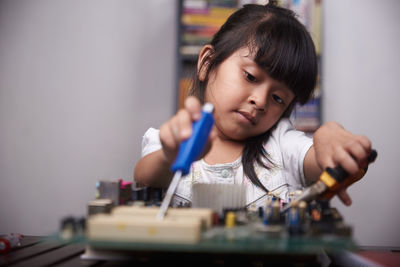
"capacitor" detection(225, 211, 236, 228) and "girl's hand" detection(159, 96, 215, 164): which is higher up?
"girl's hand" detection(159, 96, 215, 164)

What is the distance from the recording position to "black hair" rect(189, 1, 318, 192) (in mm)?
907

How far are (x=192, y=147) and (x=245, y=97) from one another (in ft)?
1.40

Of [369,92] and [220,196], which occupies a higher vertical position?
[369,92]

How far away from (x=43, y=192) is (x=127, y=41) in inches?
37.8

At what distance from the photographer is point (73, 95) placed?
6.68ft

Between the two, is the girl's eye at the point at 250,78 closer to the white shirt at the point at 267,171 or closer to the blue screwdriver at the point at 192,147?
the white shirt at the point at 267,171

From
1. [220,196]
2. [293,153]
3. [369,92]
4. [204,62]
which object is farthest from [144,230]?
[369,92]

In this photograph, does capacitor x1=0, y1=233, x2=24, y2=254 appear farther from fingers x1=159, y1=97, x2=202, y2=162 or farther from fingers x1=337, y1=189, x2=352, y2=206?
fingers x1=337, y1=189, x2=352, y2=206

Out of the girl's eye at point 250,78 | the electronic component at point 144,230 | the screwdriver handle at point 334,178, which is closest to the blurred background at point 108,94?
the girl's eye at point 250,78

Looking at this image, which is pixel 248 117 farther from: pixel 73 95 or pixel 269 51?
pixel 73 95

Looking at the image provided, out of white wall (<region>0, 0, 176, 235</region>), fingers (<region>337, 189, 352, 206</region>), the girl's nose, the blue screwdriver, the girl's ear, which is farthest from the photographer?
white wall (<region>0, 0, 176, 235</region>)

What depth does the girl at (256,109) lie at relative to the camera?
0.89 metres

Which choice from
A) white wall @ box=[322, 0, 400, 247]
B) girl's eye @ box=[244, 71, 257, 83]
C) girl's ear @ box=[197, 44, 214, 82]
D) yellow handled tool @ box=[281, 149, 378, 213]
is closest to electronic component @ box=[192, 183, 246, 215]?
yellow handled tool @ box=[281, 149, 378, 213]

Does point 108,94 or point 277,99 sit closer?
point 277,99
